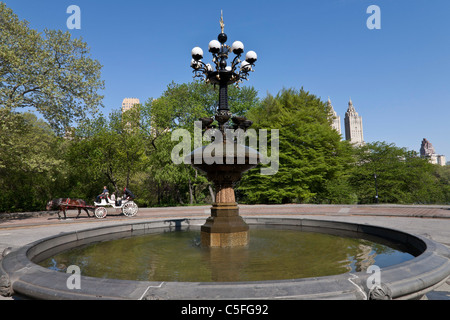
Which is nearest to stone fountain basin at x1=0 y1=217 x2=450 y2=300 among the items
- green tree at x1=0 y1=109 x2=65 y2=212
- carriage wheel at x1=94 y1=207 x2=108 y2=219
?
carriage wheel at x1=94 y1=207 x2=108 y2=219

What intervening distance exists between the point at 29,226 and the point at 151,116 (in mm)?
22004

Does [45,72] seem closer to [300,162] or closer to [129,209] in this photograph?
[129,209]

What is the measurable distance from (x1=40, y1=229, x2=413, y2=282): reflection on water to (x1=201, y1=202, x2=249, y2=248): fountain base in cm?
31

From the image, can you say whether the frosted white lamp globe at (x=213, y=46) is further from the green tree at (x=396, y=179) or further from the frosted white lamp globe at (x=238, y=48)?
the green tree at (x=396, y=179)

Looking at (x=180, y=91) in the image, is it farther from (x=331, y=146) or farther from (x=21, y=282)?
(x=21, y=282)

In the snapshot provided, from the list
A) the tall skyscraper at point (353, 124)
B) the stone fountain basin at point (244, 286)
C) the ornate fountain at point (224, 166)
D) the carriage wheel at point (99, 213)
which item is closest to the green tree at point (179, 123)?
the carriage wheel at point (99, 213)

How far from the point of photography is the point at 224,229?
276 inches

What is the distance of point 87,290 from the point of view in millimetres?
2842

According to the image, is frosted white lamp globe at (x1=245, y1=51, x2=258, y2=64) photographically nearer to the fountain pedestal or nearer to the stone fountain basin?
the fountain pedestal

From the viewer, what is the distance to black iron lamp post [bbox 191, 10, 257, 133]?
7.77m

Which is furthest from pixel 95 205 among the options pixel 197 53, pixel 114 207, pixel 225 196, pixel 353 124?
pixel 353 124

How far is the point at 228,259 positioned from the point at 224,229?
1608 millimetres
